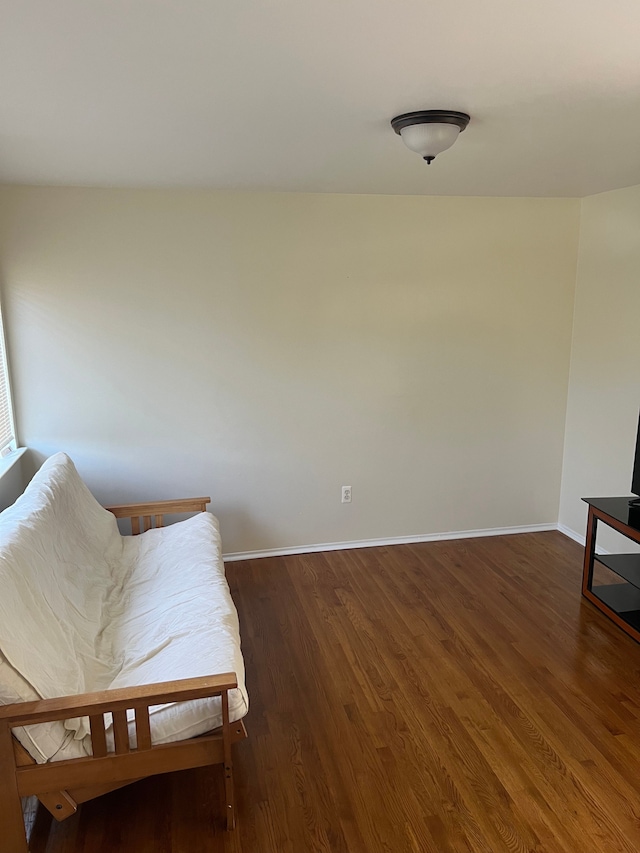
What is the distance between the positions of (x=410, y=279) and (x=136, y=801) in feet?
9.76

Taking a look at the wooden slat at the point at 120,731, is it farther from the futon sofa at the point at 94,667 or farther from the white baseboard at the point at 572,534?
the white baseboard at the point at 572,534

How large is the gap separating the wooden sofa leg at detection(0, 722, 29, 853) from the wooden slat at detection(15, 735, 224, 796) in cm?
2

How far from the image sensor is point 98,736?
68.1 inches

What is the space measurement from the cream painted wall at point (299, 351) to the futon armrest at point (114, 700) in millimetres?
1958

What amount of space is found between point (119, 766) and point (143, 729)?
13 centimetres

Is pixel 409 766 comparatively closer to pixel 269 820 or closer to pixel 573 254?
pixel 269 820

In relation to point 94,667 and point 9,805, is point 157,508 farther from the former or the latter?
point 9,805

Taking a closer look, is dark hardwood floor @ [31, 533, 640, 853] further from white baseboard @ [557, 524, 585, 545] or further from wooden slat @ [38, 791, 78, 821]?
white baseboard @ [557, 524, 585, 545]

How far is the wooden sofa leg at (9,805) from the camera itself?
1669 millimetres

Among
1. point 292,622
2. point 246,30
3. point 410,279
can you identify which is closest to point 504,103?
point 246,30

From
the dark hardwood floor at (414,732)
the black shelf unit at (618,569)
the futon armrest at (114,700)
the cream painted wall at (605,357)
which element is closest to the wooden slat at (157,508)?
the dark hardwood floor at (414,732)

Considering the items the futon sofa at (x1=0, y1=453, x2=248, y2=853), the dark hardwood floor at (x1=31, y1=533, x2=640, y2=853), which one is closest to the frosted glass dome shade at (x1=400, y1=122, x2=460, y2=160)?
the futon sofa at (x1=0, y1=453, x2=248, y2=853)

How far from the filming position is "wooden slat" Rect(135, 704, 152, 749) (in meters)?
1.74

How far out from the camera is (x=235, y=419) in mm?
3619
